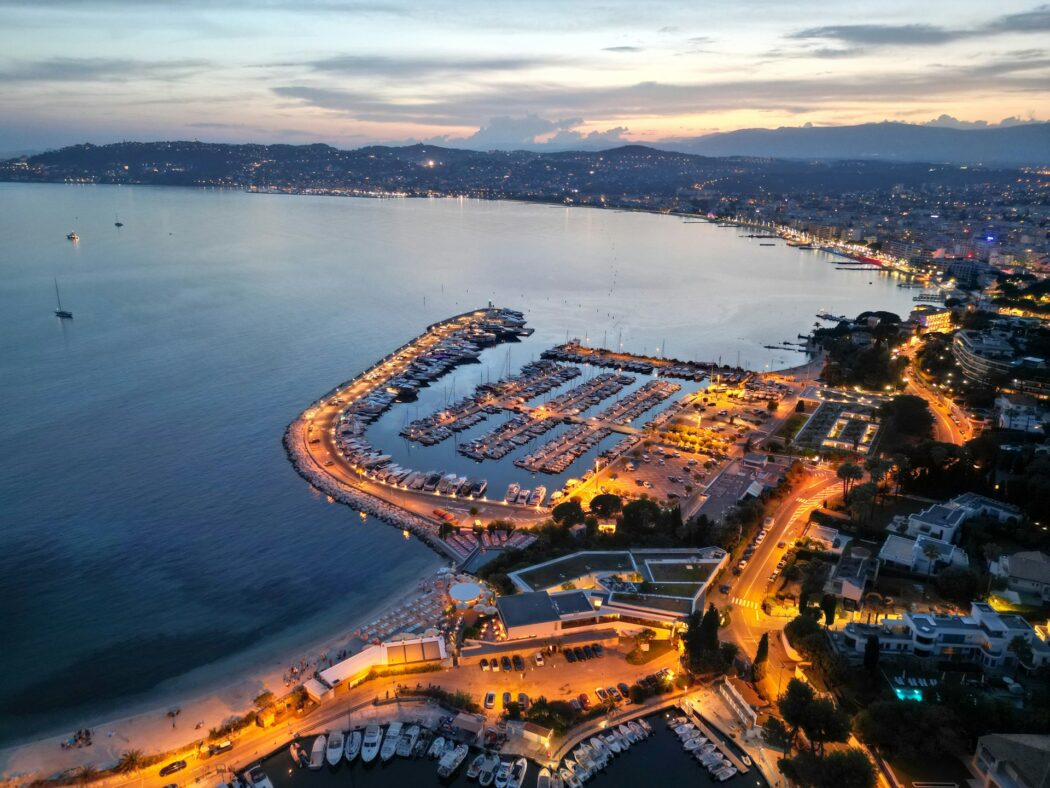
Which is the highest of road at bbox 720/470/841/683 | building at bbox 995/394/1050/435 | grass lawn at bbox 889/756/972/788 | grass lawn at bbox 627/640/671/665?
building at bbox 995/394/1050/435

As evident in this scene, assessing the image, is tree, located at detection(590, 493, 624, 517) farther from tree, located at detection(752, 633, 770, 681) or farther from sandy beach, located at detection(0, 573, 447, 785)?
sandy beach, located at detection(0, 573, 447, 785)

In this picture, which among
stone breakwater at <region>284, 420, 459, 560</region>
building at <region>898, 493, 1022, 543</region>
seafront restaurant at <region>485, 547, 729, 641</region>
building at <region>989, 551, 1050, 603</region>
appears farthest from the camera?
stone breakwater at <region>284, 420, 459, 560</region>

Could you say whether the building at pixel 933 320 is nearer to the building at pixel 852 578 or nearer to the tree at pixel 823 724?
the building at pixel 852 578

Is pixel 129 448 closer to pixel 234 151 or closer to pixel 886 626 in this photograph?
pixel 886 626

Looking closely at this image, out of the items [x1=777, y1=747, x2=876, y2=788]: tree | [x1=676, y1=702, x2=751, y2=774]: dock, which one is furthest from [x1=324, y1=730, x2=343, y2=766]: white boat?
[x1=777, y1=747, x2=876, y2=788]: tree

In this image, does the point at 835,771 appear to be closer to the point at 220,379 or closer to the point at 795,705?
the point at 795,705

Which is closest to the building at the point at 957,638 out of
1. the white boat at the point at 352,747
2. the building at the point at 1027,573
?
the building at the point at 1027,573
